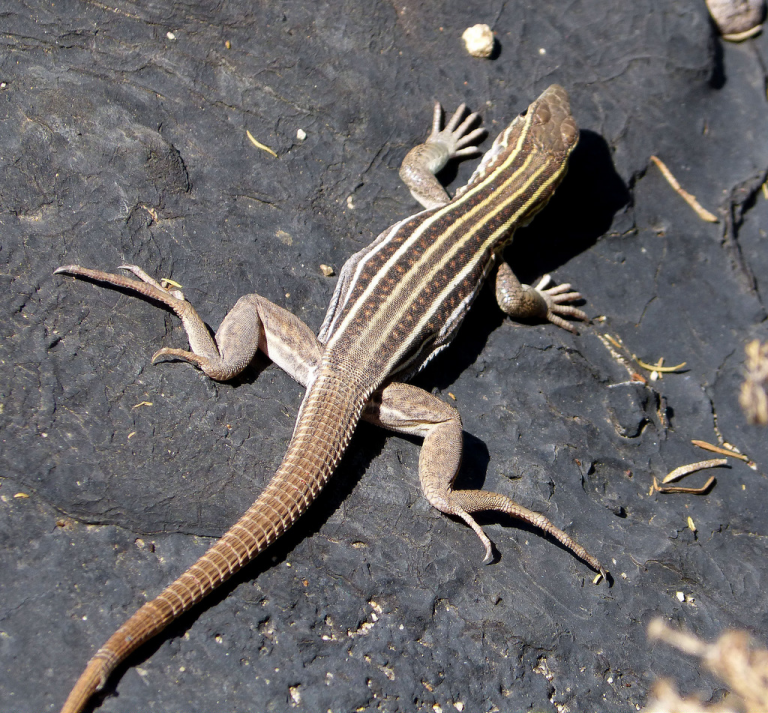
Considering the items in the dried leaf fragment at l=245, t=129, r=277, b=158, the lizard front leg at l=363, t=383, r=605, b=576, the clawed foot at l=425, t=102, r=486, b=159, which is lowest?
the lizard front leg at l=363, t=383, r=605, b=576

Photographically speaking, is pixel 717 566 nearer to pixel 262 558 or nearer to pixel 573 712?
pixel 573 712

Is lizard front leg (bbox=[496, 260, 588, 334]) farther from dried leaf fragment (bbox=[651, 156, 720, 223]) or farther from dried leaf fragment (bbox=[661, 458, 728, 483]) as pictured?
dried leaf fragment (bbox=[651, 156, 720, 223])

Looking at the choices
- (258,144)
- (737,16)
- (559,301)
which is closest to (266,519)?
(258,144)

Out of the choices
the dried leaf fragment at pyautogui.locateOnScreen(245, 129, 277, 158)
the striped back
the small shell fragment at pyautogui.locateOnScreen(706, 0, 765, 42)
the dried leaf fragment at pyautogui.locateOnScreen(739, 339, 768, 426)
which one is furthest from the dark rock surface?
the dried leaf fragment at pyautogui.locateOnScreen(739, 339, 768, 426)

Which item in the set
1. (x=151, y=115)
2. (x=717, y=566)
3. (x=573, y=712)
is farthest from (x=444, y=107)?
(x=573, y=712)

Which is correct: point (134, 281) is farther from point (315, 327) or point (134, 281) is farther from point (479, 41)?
point (479, 41)

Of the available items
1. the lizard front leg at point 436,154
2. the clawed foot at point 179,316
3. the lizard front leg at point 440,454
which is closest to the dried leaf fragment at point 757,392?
the lizard front leg at point 440,454
